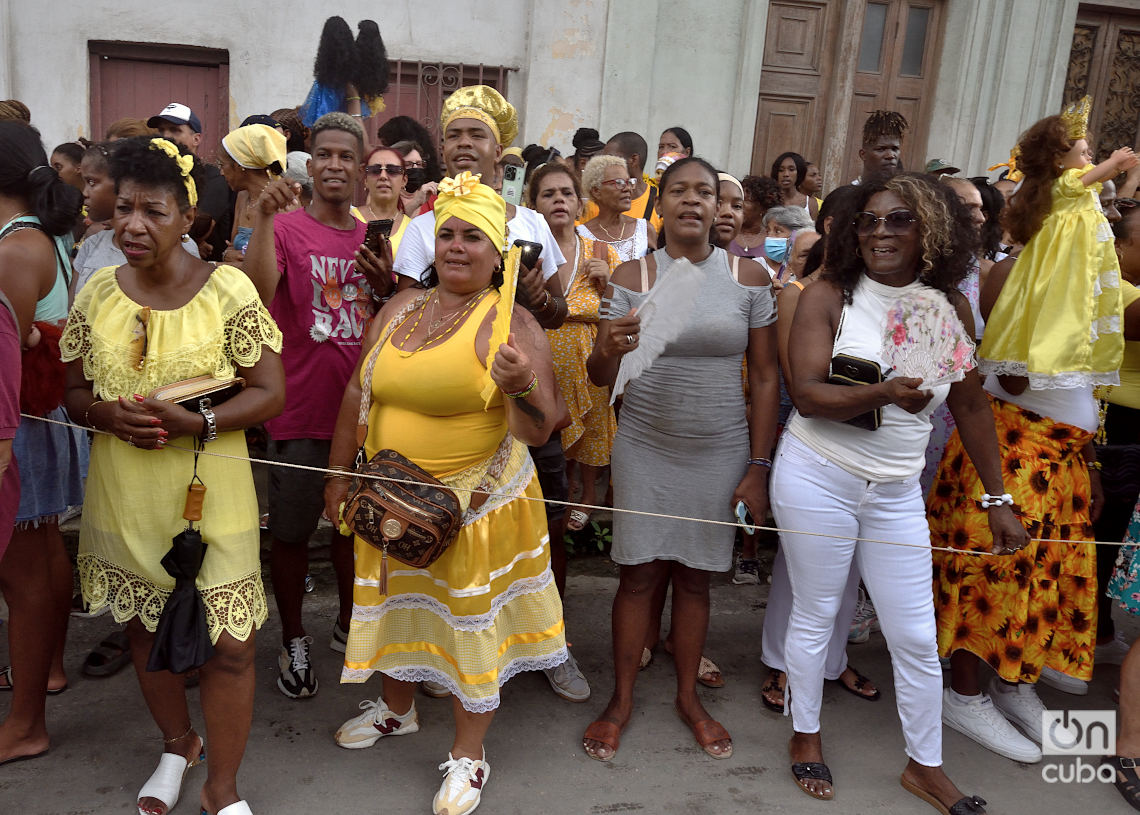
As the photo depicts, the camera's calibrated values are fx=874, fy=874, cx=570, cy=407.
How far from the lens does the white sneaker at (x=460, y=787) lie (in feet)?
9.64

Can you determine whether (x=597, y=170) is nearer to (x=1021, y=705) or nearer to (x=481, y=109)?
(x=481, y=109)

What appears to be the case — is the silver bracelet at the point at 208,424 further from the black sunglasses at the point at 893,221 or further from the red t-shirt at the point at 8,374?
the black sunglasses at the point at 893,221

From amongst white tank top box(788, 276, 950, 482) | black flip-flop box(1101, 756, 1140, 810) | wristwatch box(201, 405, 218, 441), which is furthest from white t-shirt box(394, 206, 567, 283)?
black flip-flop box(1101, 756, 1140, 810)

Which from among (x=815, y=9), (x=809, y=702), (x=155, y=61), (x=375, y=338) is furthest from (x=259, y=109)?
(x=809, y=702)

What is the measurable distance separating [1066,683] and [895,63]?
23.0 ft

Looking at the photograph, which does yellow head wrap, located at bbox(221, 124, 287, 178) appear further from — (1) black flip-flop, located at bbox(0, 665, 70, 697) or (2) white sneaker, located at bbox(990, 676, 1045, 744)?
(2) white sneaker, located at bbox(990, 676, 1045, 744)

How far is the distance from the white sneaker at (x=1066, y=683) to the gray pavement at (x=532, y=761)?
54 millimetres

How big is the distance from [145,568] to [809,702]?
93.9 inches

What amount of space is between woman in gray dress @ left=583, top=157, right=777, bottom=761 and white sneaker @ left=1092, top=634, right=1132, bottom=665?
7.69 feet

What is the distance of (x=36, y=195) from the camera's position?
2896mm

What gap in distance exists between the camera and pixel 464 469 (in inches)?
115

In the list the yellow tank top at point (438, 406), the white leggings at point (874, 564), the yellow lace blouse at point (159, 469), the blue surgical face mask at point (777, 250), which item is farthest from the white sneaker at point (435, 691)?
the blue surgical face mask at point (777, 250)

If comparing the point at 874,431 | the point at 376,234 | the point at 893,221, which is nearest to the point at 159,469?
the point at 376,234

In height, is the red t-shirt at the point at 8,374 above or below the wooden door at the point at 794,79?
below
